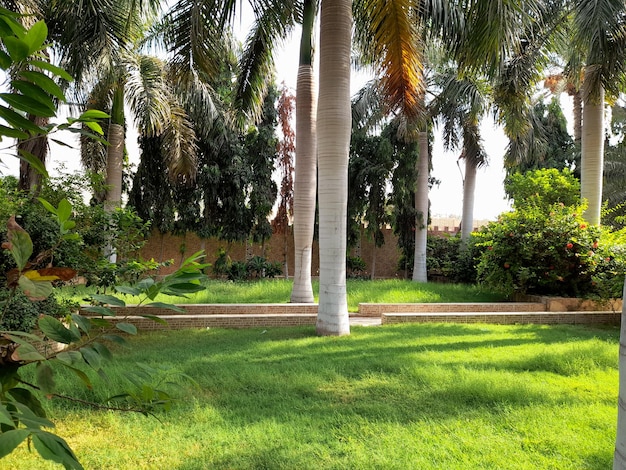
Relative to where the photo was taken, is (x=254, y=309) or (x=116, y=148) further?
(x=116, y=148)

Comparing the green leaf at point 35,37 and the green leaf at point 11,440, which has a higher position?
the green leaf at point 35,37

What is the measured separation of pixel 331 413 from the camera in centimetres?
418

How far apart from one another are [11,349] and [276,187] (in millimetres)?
17952

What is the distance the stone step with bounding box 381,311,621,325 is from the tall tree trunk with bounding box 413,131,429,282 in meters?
6.54

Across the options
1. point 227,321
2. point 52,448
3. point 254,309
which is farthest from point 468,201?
point 52,448

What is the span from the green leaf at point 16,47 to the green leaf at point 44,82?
1.6 inches

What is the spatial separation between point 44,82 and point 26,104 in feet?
0.17

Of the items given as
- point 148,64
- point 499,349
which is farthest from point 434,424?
point 148,64

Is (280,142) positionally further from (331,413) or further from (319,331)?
(331,413)

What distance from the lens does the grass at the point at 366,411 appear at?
332 cm

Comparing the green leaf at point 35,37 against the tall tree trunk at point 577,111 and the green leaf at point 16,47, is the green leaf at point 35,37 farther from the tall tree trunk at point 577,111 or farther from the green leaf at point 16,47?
the tall tree trunk at point 577,111

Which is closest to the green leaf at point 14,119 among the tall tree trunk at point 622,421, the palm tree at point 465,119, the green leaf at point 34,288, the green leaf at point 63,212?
the green leaf at point 63,212

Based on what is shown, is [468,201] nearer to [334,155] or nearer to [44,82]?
[334,155]

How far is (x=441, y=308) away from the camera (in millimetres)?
10984
